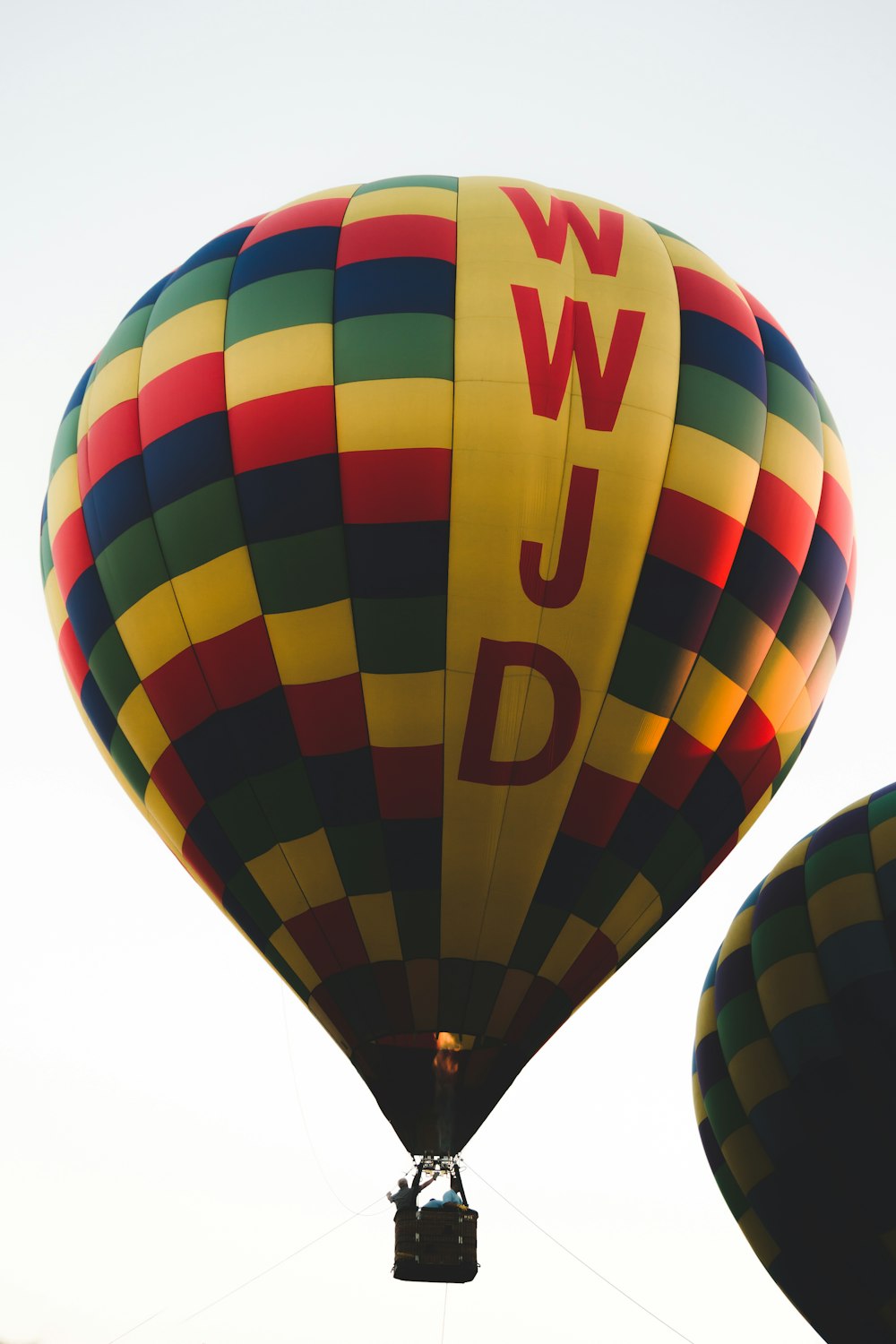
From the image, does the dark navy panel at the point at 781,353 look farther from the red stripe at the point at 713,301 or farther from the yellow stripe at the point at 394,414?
the yellow stripe at the point at 394,414

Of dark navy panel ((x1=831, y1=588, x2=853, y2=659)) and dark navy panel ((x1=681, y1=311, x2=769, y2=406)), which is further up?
dark navy panel ((x1=681, y1=311, x2=769, y2=406))

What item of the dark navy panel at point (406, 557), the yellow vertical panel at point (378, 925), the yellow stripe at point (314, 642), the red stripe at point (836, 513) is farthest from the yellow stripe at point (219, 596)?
the red stripe at point (836, 513)

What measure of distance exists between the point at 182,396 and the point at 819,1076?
5552mm

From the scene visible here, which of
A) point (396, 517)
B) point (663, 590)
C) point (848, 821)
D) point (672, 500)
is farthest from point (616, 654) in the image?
point (848, 821)

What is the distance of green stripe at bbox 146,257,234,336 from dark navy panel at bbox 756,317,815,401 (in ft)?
9.88

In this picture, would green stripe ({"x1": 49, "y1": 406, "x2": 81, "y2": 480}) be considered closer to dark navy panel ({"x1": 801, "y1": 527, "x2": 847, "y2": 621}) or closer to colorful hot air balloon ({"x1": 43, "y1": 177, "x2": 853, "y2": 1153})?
colorful hot air balloon ({"x1": 43, "y1": 177, "x2": 853, "y2": 1153})

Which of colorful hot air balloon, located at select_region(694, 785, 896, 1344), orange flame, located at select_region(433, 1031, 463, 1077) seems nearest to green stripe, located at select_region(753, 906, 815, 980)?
colorful hot air balloon, located at select_region(694, 785, 896, 1344)

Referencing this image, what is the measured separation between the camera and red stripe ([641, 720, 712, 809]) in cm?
650

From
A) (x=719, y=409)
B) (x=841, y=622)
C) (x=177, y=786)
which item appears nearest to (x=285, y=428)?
(x=177, y=786)

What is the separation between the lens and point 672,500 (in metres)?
6.40

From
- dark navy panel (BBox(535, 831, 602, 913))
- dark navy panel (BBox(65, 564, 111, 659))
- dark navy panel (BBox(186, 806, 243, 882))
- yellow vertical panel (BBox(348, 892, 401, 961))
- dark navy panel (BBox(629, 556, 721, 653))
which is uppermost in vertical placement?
dark navy panel (BBox(65, 564, 111, 659))

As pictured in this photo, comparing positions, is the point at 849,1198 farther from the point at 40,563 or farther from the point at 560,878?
the point at 40,563

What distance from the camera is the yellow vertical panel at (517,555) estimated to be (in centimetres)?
611

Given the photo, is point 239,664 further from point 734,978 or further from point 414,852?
point 734,978
